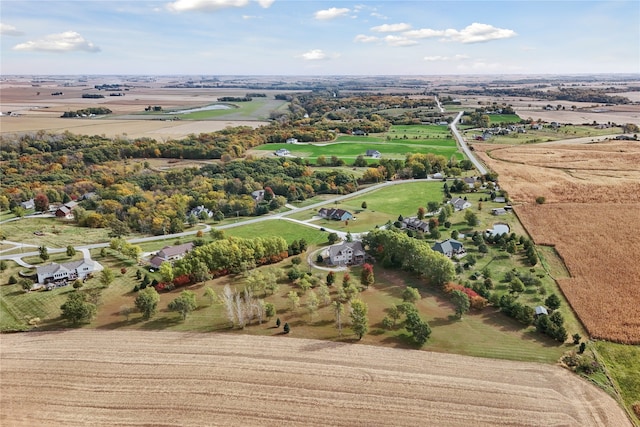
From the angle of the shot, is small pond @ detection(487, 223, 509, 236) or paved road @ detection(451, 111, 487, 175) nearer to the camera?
small pond @ detection(487, 223, 509, 236)

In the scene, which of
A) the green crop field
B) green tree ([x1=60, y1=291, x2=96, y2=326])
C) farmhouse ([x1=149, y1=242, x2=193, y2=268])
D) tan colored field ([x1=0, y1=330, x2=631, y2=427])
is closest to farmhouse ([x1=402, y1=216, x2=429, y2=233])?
tan colored field ([x1=0, y1=330, x2=631, y2=427])

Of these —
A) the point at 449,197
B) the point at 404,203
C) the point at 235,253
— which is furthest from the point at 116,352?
the point at 449,197

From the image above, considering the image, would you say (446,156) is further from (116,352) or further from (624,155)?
(116,352)

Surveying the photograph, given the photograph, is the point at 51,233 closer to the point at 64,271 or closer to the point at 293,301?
the point at 64,271

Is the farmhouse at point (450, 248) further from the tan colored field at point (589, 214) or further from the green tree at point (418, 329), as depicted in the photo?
the green tree at point (418, 329)

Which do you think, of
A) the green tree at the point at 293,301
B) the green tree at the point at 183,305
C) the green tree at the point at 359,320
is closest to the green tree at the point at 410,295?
the green tree at the point at 359,320

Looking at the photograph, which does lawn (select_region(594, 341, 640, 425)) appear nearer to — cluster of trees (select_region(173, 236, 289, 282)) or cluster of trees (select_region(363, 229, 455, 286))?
cluster of trees (select_region(363, 229, 455, 286))

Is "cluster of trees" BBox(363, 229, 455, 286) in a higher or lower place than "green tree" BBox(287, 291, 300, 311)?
higher
